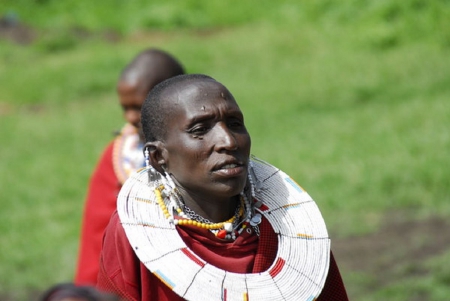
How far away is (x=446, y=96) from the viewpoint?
39.6ft

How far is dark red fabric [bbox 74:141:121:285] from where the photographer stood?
543 centimetres

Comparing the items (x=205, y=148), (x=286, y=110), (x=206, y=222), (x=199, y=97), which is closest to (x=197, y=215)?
(x=206, y=222)

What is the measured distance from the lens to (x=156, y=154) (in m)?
3.33

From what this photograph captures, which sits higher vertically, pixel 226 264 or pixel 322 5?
pixel 322 5

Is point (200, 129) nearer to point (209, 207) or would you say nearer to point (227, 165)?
point (227, 165)

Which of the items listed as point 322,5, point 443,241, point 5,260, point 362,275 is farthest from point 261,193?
point 322,5

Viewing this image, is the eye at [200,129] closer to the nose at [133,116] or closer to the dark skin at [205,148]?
the dark skin at [205,148]

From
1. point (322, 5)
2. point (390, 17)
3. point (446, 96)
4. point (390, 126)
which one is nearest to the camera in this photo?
point (390, 126)

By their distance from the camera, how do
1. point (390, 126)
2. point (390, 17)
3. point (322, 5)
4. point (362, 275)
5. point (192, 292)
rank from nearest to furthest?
point (192, 292) < point (362, 275) < point (390, 126) < point (390, 17) < point (322, 5)

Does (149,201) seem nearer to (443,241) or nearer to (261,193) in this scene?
(261,193)

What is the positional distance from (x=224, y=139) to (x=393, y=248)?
5.02 m

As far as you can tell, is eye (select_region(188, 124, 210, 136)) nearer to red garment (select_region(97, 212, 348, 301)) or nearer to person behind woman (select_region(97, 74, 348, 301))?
person behind woman (select_region(97, 74, 348, 301))

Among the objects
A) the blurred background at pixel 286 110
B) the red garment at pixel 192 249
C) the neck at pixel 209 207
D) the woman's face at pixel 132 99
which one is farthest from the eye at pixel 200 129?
the blurred background at pixel 286 110

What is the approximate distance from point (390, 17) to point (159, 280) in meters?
14.5
